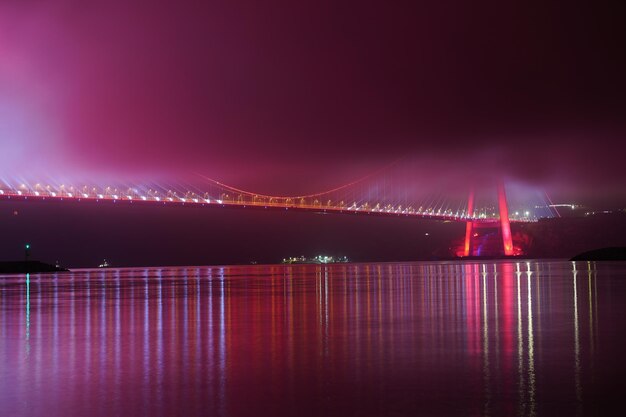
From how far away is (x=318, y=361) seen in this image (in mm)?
9891

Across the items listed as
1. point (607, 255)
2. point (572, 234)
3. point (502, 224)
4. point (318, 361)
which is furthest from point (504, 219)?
point (318, 361)

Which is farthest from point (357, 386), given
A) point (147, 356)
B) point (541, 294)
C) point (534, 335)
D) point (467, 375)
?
point (541, 294)

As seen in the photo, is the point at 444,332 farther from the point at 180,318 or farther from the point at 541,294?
the point at 541,294

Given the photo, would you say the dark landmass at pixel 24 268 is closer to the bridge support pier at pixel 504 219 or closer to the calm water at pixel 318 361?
the bridge support pier at pixel 504 219

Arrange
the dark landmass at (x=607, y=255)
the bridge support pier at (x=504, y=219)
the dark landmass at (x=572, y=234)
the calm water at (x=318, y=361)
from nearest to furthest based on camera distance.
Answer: the calm water at (x=318, y=361), the dark landmass at (x=607, y=255), the bridge support pier at (x=504, y=219), the dark landmass at (x=572, y=234)

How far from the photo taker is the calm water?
7.35 m

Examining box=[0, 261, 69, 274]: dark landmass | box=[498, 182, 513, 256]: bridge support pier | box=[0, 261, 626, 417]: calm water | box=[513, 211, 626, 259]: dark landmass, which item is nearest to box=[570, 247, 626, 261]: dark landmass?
→ box=[498, 182, 513, 256]: bridge support pier

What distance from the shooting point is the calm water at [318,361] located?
735cm

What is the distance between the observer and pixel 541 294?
22.6 meters

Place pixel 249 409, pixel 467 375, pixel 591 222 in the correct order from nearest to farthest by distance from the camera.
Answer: pixel 249 409
pixel 467 375
pixel 591 222

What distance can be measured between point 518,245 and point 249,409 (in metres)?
102

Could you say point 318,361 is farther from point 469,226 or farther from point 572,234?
point 572,234

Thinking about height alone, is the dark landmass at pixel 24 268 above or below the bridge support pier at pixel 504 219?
below

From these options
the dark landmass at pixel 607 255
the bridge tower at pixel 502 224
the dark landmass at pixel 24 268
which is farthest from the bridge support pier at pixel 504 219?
the dark landmass at pixel 24 268
